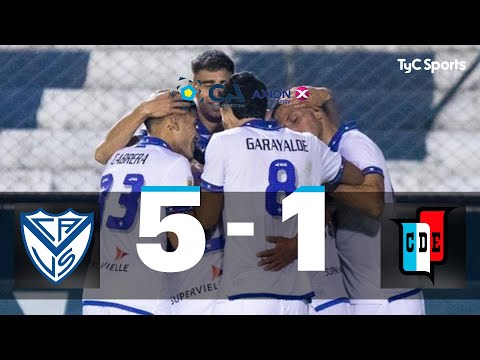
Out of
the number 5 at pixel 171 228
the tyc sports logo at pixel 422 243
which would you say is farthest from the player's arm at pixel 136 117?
the tyc sports logo at pixel 422 243

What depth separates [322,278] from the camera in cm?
479

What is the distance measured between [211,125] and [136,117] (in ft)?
1.47

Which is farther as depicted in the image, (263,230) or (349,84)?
(349,84)

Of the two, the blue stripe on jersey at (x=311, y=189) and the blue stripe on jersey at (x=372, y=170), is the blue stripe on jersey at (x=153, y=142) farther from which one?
the blue stripe on jersey at (x=372, y=170)

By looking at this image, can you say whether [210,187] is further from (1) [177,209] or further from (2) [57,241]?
(2) [57,241]

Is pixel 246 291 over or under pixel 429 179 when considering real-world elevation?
under

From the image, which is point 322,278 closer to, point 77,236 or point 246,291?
point 246,291

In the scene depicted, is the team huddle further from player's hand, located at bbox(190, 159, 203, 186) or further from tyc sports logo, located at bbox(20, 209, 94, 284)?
tyc sports logo, located at bbox(20, 209, 94, 284)

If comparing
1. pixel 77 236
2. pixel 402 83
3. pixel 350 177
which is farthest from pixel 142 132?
pixel 402 83

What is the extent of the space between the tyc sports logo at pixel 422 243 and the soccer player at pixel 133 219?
1.17 metres

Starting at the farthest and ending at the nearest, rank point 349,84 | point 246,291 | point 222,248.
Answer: point 349,84, point 222,248, point 246,291

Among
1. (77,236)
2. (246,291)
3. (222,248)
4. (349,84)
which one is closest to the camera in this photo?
(246,291)

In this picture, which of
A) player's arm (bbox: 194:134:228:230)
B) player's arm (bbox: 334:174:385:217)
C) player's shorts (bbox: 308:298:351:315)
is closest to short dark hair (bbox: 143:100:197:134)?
player's arm (bbox: 194:134:228:230)

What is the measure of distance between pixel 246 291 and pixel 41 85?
254 centimetres
